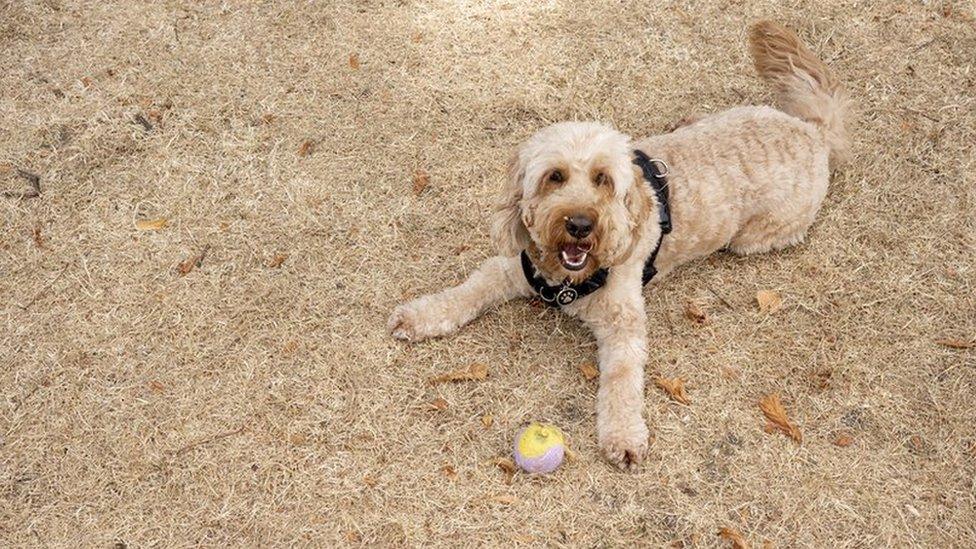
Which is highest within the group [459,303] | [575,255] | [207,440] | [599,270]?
[575,255]

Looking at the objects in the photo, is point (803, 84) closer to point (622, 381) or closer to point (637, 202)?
point (637, 202)

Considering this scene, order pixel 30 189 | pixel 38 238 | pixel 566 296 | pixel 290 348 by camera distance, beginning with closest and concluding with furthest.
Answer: pixel 566 296, pixel 290 348, pixel 38 238, pixel 30 189

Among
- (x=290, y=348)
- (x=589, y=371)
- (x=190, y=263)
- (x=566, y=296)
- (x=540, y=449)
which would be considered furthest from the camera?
(x=190, y=263)

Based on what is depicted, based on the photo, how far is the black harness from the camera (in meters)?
3.61

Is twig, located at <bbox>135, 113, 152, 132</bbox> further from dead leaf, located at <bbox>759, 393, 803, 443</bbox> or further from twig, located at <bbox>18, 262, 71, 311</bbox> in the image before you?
dead leaf, located at <bbox>759, 393, 803, 443</bbox>

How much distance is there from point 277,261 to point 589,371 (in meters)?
1.89

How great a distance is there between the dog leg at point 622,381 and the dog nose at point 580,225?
0.62m

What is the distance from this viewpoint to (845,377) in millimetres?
3762

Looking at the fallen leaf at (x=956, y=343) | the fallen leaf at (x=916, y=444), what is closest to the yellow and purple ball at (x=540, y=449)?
the fallen leaf at (x=916, y=444)

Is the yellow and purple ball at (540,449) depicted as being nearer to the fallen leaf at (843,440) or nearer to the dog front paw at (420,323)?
the dog front paw at (420,323)

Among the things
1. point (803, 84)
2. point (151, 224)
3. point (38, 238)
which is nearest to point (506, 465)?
point (151, 224)

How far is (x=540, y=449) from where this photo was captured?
3291 mm

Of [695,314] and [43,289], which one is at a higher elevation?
[695,314]

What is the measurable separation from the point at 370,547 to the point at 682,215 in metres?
2.17
